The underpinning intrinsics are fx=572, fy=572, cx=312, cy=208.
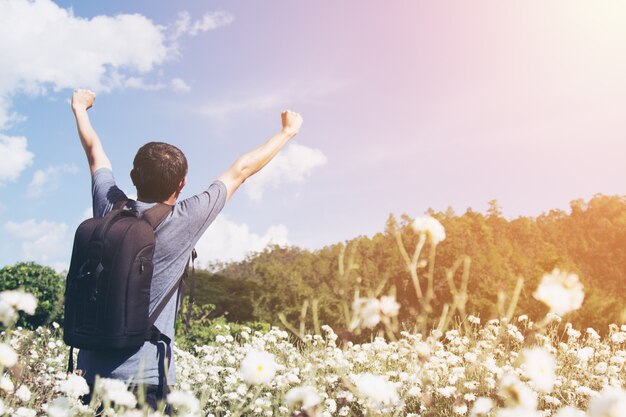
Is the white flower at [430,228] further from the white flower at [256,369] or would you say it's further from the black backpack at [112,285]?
the black backpack at [112,285]

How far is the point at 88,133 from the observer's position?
328 centimetres

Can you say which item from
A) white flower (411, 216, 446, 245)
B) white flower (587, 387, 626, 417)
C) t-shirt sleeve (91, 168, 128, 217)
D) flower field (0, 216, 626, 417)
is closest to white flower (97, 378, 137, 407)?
flower field (0, 216, 626, 417)

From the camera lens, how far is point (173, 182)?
2.54 m

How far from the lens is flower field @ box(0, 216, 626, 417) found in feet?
6.89

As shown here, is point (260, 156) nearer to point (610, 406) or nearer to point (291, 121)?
point (291, 121)

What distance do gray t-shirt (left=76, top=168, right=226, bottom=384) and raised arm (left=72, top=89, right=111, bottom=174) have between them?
0.52 meters

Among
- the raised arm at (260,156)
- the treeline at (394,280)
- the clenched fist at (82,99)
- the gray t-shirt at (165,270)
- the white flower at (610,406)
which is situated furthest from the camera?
the treeline at (394,280)

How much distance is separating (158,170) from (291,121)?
38.0 inches

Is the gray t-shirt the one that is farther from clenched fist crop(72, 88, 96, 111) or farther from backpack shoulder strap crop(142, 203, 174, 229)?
clenched fist crop(72, 88, 96, 111)

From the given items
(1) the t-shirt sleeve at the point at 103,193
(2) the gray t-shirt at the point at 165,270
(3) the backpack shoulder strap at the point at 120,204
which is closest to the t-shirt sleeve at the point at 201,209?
(2) the gray t-shirt at the point at 165,270

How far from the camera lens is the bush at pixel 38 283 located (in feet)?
35.0

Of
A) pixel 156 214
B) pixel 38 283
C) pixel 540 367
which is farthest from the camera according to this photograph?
pixel 38 283

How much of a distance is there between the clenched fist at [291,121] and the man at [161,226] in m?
0.52

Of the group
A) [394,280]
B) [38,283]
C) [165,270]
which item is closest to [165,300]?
[165,270]
